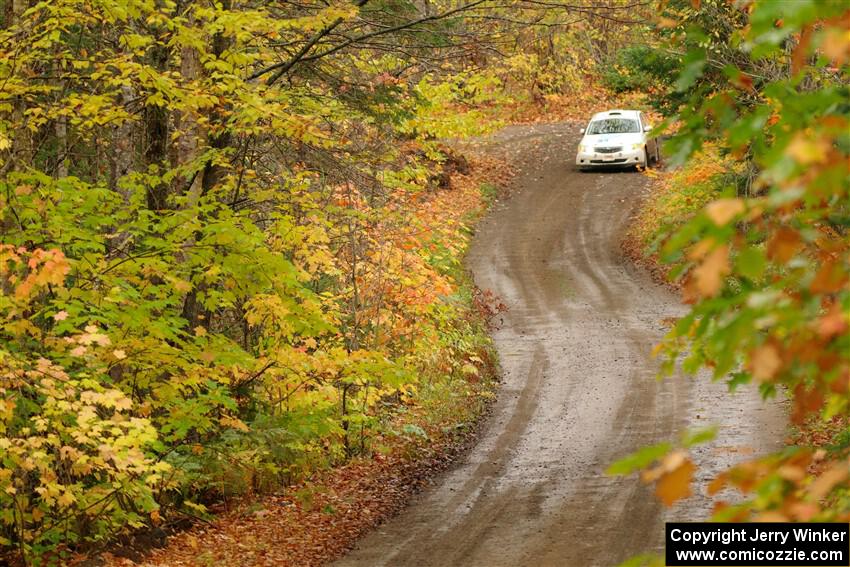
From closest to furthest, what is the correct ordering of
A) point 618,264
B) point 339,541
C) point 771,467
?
1. point 771,467
2. point 339,541
3. point 618,264

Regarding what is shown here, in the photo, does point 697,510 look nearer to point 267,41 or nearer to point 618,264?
point 267,41

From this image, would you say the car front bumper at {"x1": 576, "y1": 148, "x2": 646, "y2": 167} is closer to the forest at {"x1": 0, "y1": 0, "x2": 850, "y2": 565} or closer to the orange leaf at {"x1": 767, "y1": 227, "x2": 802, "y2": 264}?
the forest at {"x1": 0, "y1": 0, "x2": 850, "y2": 565}

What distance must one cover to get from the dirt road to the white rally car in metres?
4.21

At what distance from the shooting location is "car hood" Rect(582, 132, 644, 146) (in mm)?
33153

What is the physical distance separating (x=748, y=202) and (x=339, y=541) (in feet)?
28.3

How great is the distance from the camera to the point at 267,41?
13195 mm

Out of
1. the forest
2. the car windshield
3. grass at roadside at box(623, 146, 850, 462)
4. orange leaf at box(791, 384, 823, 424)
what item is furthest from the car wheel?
orange leaf at box(791, 384, 823, 424)

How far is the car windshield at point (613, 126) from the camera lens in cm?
3344

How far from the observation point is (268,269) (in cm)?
919

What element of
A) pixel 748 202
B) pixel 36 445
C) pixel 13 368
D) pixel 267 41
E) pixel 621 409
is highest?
pixel 267 41

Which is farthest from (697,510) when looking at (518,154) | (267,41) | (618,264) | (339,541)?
(518,154)

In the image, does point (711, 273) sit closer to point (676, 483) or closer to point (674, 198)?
point (676, 483)

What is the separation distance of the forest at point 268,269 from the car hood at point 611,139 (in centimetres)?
1621

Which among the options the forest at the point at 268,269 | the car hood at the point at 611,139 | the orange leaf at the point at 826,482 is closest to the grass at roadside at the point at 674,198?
the car hood at the point at 611,139
